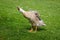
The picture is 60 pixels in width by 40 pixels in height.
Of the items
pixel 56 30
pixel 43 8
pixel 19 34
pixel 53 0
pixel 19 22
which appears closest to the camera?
pixel 19 34

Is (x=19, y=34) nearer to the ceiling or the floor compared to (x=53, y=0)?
nearer to the floor

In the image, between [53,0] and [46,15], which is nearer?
[46,15]

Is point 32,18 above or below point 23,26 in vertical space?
above

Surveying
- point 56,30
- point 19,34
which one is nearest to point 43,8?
point 56,30

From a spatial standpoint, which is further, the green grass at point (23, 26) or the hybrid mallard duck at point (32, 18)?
the hybrid mallard duck at point (32, 18)

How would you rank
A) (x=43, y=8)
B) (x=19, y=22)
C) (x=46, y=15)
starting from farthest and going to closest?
(x=43, y=8) < (x=46, y=15) < (x=19, y=22)

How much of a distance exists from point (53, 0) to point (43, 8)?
377 centimetres

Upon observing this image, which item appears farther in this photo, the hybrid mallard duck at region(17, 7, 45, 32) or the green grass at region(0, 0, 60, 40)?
the hybrid mallard duck at region(17, 7, 45, 32)

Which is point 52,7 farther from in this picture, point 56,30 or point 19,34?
point 19,34

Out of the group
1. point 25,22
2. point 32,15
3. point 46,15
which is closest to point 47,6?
point 46,15

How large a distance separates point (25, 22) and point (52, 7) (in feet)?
15.3

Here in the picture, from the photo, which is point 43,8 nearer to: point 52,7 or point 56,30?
point 52,7

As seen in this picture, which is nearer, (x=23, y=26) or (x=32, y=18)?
(x=32, y=18)

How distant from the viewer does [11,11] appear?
12328 millimetres
